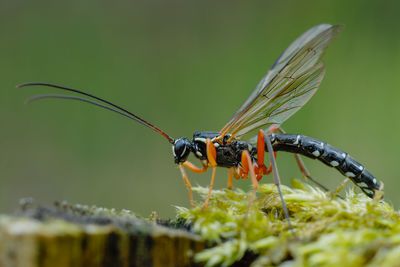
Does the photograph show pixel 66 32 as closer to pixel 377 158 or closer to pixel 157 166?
pixel 157 166

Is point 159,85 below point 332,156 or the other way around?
the other way around

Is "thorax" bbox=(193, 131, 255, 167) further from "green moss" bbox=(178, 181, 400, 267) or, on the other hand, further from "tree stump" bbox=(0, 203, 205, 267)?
"tree stump" bbox=(0, 203, 205, 267)

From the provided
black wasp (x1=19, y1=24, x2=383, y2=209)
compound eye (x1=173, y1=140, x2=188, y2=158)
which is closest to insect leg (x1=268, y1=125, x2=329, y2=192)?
black wasp (x1=19, y1=24, x2=383, y2=209)

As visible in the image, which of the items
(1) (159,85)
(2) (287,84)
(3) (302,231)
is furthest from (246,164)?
(1) (159,85)

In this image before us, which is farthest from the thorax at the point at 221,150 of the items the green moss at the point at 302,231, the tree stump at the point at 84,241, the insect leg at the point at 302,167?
the tree stump at the point at 84,241

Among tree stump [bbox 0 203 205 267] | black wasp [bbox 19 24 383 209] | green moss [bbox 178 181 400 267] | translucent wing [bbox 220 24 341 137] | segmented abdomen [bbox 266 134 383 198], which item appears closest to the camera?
tree stump [bbox 0 203 205 267]

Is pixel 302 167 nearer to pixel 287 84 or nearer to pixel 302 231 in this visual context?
pixel 287 84

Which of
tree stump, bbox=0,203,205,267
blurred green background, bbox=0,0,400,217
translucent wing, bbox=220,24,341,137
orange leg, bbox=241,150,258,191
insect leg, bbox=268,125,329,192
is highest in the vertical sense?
blurred green background, bbox=0,0,400,217

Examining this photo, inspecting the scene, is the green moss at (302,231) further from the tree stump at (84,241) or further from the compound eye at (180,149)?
the compound eye at (180,149)

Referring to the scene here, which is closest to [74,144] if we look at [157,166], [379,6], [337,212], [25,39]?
[157,166]
